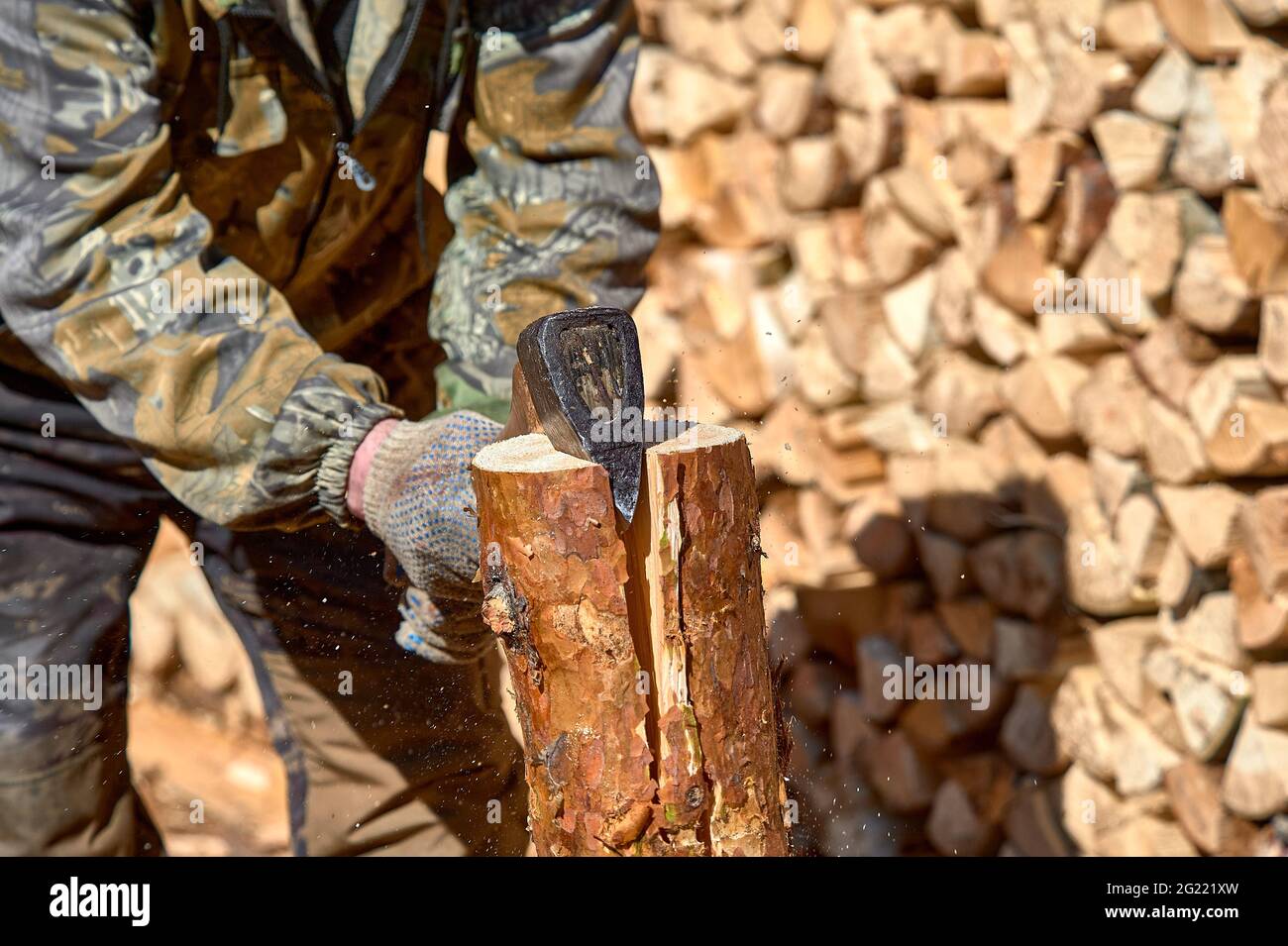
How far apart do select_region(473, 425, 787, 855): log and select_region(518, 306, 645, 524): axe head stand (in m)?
0.02

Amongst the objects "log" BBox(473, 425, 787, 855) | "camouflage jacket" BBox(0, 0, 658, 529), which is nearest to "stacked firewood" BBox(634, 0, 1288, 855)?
"camouflage jacket" BBox(0, 0, 658, 529)

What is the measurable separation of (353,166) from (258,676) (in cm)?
81

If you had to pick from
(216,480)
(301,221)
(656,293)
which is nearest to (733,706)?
(216,480)

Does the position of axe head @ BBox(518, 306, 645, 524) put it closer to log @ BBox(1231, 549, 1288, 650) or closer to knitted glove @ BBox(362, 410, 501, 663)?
knitted glove @ BBox(362, 410, 501, 663)

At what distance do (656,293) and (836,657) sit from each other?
3.28 ft

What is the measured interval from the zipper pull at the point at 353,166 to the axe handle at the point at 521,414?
0.52 m

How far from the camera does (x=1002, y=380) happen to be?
230cm

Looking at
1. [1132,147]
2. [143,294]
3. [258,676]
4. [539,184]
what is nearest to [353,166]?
[539,184]

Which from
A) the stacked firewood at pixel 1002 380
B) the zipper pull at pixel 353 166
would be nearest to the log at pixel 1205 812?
the stacked firewood at pixel 1002 380

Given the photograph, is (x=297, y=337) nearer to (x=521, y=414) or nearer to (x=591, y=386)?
(x=521, y=414)

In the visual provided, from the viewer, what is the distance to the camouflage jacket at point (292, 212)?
150cm

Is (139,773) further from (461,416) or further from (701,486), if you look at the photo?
(701,486)

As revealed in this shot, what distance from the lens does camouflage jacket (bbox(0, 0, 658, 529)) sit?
1.50 meters
